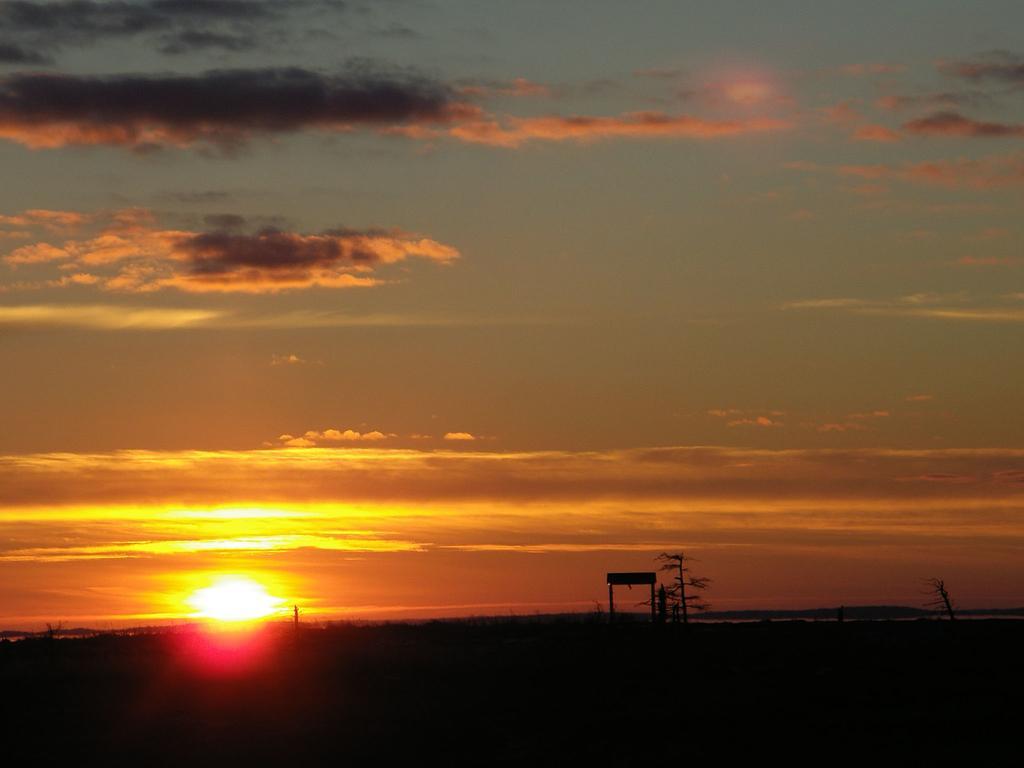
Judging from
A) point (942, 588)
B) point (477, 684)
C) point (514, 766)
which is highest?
point (942, 588)

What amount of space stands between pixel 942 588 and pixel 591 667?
64.5 feet

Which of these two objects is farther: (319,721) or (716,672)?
(716,672)

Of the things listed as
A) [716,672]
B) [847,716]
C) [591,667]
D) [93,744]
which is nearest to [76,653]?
[93,744]

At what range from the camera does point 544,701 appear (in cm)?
5475

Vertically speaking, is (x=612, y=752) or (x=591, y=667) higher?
(x=591, y=667)

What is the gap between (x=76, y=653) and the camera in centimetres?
6994

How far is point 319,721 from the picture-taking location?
176 feet

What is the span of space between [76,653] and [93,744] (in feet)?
59.4

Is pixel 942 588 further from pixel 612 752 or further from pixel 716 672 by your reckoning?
pixel 612 752

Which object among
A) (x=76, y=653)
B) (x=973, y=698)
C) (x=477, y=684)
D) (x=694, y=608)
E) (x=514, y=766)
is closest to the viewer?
(x=514, y=766)

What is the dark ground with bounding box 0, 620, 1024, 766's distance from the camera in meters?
48.2

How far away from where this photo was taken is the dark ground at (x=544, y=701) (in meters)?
48.2

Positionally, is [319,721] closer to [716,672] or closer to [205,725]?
[205,725]

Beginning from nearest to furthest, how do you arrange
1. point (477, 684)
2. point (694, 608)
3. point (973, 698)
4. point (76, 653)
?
point (973, 698), point (477, 684), point (76, 653), point (694, 608)
